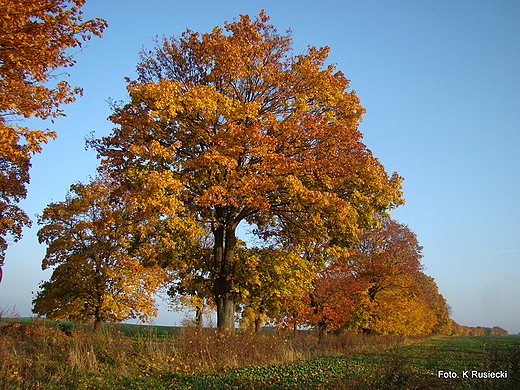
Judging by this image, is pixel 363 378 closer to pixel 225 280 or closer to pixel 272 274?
pixel 272 274

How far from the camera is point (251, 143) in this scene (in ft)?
42.5

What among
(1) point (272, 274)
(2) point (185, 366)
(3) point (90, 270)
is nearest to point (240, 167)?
(1) point (272, 274)

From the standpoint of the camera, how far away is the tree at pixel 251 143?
41.6ft

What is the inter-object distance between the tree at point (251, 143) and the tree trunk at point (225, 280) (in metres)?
0.04

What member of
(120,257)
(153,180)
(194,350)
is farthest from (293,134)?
(120,257)

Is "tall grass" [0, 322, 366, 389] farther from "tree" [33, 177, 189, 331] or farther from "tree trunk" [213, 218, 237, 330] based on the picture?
"tree" [33, 177, 189, 331]

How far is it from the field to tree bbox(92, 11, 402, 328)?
10.0 feet

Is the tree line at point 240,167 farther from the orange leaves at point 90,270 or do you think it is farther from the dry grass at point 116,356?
the orange leaves at point 90,270

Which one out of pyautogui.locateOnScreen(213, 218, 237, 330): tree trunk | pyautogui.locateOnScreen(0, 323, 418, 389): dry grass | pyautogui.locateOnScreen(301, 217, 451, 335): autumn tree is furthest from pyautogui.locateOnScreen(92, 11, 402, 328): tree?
pyautogui.locateOnScreen(301, 217, 451, 335): autumn tree

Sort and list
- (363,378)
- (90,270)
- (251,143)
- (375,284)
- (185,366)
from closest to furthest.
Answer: (363,378) → (185,366) → (251,143) → (90,270) → (375,284)

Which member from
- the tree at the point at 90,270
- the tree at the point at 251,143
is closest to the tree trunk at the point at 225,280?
the tree at the point at 251,143

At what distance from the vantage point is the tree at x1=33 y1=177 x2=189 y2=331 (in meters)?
23.3

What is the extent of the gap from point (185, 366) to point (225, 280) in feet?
16.8

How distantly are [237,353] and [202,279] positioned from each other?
4.63 meters
